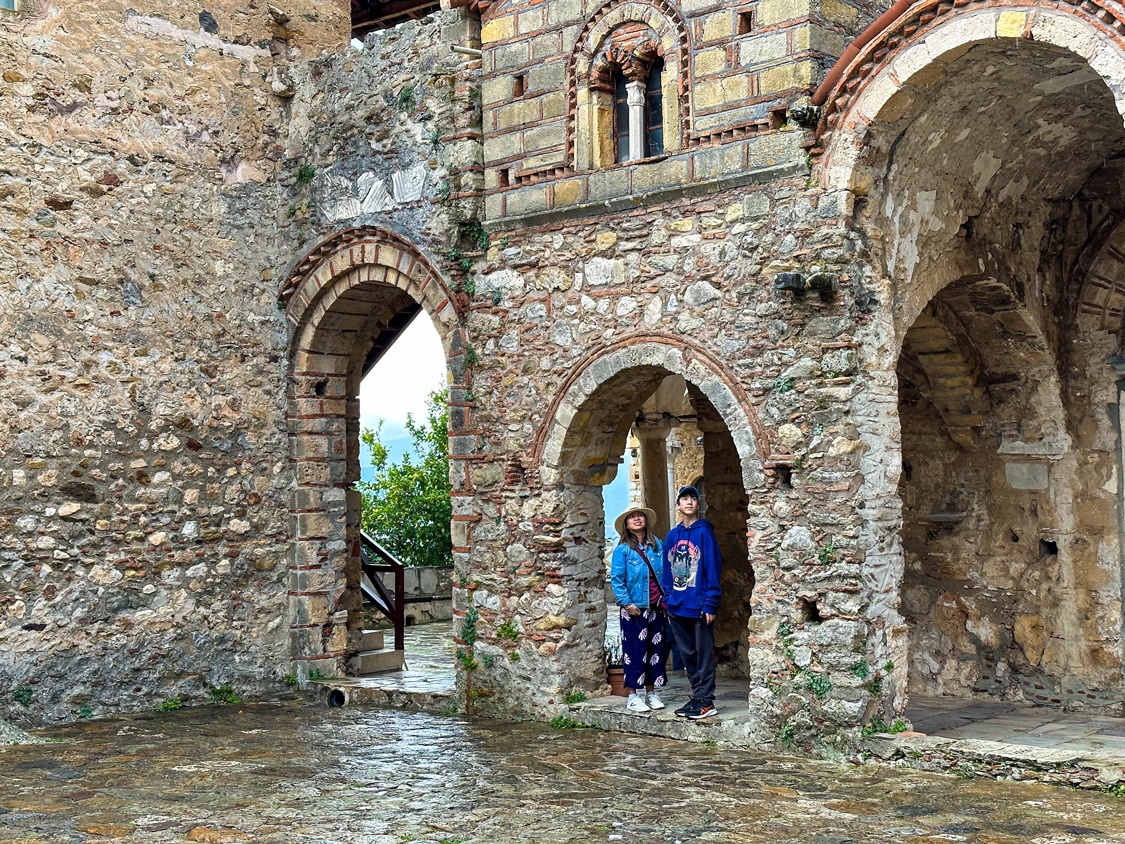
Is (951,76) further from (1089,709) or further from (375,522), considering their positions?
(375,522)

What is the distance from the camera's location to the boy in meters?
8.07

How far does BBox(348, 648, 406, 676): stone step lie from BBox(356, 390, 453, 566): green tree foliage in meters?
5.39

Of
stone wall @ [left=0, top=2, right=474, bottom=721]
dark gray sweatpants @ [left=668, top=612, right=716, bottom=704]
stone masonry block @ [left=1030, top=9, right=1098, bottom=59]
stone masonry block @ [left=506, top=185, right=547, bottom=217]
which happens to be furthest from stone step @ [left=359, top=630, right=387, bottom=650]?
stone masonry block @ [left=1030, top=9, right=1098, bottom=59]

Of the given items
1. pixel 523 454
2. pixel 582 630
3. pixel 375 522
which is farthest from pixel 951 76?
pixel 375 522

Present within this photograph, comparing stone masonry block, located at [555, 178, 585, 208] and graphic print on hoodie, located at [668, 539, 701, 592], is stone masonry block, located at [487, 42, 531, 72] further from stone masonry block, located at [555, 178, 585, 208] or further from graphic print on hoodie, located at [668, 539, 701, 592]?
graphic print on hoodie, located at [668, 539, 701, 592]

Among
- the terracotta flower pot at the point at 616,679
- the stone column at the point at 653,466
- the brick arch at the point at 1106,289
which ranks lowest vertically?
the terracotta flower pot at the point at 616,679

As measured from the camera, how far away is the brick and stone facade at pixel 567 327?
7527 mm

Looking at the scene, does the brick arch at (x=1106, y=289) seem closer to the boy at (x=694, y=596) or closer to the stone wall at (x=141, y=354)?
the boy at (x=694, y=596)

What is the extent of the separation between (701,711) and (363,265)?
163 inches

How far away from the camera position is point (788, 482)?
7.66 m

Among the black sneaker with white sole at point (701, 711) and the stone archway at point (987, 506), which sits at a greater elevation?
the stone archway at point (987, 506)

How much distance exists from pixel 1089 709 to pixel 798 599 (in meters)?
2.68

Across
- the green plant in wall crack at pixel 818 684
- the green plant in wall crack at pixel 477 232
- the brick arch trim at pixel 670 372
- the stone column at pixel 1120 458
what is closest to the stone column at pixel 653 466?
the green plant in wall crack at pixel 477 232

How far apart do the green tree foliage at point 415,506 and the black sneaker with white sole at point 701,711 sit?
8802 millimetres
